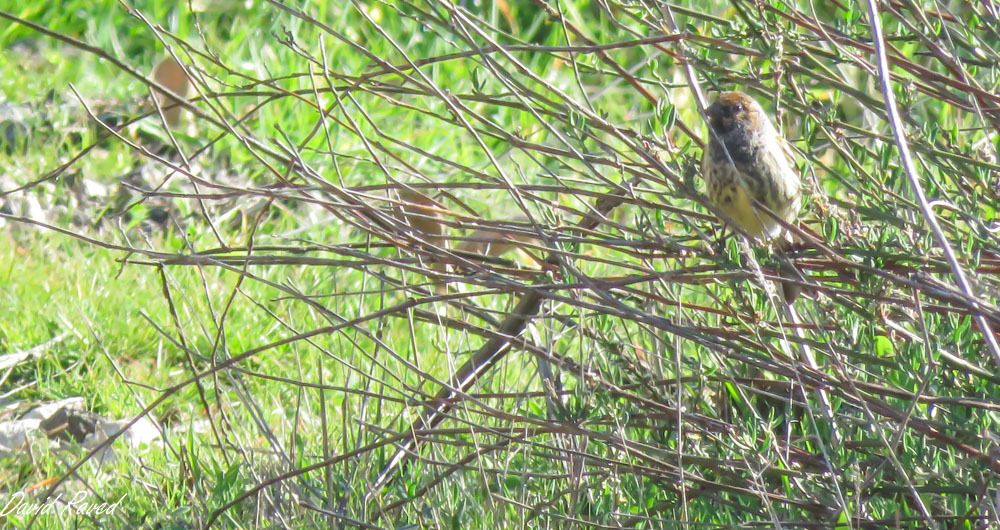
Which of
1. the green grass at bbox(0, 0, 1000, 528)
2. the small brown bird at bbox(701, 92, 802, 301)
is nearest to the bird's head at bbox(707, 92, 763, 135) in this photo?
the small brown bird at bbox(701, 92, 802, 301)

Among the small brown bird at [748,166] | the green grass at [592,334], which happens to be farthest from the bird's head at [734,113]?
the green grass at [592,334]

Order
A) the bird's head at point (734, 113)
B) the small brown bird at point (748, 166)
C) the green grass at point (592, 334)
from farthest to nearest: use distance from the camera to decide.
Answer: the bird's head at point (734, 113), the small brown bird at point (748, 166), the green grass at point (592, 334)

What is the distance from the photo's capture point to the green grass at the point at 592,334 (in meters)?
2.14

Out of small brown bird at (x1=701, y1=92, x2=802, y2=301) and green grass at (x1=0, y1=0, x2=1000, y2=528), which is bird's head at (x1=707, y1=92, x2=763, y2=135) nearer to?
small brown bird at (x1=701, y1=92, x2=802, y2=301)

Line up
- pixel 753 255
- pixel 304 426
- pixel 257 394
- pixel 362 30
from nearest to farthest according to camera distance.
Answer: pixel 753 255 < pixel 304 426 < pixel 257 394 < pixel 362 30

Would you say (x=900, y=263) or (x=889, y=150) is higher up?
(x=889, y=150)

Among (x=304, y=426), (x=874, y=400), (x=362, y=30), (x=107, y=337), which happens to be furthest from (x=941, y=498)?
(x=362, y=30)

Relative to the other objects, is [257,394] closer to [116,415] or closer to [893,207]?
[116,415]

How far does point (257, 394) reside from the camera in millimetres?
3615

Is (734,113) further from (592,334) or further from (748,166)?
(592,334)

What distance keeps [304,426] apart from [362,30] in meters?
3.28

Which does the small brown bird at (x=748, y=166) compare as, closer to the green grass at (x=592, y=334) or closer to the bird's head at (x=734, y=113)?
the bird's head at (x=734, y=113)

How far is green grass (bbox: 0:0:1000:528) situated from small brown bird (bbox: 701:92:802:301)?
11 cm

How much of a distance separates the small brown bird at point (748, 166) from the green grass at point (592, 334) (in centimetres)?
11
